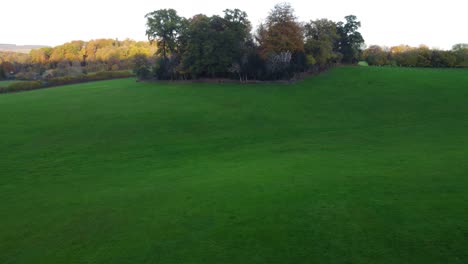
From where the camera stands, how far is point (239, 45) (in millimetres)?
48812

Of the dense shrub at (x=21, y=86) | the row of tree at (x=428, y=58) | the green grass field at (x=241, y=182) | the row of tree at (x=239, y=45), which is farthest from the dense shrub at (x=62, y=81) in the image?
the row of tree at (x=428, y=58)

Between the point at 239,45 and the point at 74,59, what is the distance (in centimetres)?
6505

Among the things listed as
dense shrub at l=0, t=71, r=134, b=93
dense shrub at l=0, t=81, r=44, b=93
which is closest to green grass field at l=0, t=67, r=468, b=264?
dense shrub at l=0, t=81, r=44, b=93

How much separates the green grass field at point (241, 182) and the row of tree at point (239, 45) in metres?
Answer: 13.0

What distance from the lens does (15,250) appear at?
29.7ft

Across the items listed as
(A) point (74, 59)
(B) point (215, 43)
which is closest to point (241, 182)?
(B) point (215, 43)

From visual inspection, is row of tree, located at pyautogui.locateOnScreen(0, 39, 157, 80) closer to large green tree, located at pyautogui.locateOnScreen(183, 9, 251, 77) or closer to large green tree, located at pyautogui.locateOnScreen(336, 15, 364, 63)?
large green tree, located at pyautogui.locateOnScreen(183, 9, 251, 77)

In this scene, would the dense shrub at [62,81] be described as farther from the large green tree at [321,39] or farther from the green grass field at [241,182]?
the large green tree at [321,39]

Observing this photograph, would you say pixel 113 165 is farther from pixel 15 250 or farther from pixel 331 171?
pixel 331 171

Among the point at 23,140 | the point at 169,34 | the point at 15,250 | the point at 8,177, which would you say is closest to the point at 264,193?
the point at 15,250

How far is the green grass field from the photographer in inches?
328

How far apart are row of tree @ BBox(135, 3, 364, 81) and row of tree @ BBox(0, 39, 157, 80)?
3026 cm

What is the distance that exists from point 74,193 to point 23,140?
52.4 ft

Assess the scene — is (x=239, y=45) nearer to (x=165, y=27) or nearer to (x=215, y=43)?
(x=215, y=43)
